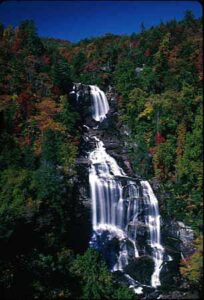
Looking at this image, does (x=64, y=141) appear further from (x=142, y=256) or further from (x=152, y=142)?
(x=142, y=256)

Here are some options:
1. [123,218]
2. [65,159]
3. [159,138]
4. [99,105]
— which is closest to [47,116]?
[65,159]

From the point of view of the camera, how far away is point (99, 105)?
22719 mm

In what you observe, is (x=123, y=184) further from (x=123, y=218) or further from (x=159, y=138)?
(x=159, y=138)

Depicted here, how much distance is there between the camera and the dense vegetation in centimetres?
1165

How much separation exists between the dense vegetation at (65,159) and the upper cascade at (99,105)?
200 centimetres

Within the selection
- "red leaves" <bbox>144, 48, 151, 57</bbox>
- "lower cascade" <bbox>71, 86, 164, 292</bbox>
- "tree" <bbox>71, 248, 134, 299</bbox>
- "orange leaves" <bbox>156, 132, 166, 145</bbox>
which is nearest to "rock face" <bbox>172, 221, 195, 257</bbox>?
"lower cascade" <bbox>71, 86, 164, 292</bbox>

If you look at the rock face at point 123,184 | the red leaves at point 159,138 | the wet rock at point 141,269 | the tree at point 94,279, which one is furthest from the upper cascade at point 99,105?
the tree at point 94,279

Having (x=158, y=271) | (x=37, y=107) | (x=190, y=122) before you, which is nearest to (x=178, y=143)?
(x=190, y=122)

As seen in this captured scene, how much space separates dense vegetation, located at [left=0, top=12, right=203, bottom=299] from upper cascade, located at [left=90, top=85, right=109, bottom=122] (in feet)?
6.57

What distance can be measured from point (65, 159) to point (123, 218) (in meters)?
3.33

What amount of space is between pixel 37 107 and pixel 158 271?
860cm

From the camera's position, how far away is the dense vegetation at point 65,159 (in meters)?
11.6

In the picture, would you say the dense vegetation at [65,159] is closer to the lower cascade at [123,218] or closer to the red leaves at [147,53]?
the lower cascade at [123,218]

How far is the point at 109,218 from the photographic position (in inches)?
637
